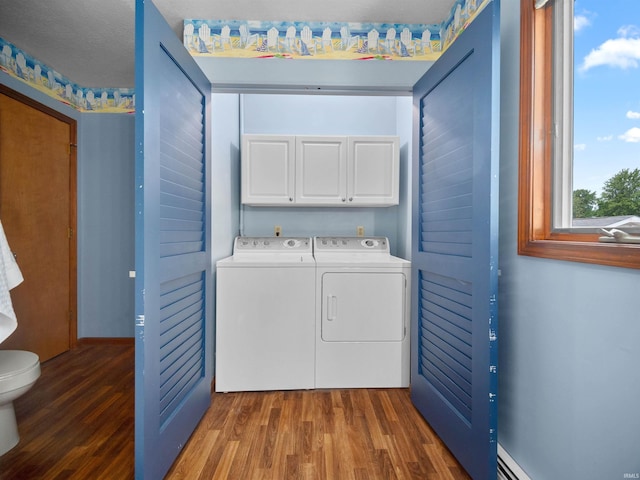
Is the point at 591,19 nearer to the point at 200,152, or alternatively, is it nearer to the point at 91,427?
the point at 200,152

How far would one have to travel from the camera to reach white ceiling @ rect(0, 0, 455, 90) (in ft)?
6.32

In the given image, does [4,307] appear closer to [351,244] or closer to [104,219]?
[104,219]

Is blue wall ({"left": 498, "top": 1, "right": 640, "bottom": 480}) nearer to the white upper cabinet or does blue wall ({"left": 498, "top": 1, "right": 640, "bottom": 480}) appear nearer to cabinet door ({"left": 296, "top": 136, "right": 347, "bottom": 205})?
the white upper cabinet

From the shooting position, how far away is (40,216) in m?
2.62

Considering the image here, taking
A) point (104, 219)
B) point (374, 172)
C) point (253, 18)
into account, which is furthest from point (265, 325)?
point (104, 219)

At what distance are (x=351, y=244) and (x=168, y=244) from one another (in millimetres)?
1832

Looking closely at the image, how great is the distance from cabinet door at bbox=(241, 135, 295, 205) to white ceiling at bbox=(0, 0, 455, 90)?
665 mm

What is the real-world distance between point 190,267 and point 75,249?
2.15 meters

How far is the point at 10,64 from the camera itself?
7.85 feet

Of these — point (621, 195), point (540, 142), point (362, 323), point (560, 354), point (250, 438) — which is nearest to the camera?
point (621, 195)

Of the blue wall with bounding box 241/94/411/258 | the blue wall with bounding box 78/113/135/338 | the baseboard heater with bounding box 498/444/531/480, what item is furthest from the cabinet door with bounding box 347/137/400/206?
the blue wall with bounding box 78/113/135/338

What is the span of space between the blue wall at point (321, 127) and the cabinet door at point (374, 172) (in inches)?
11.4

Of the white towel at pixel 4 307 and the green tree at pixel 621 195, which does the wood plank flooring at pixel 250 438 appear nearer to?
the white towel at pixel 4 307

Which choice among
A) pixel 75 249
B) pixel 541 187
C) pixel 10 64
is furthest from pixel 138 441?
pixel 10 64
